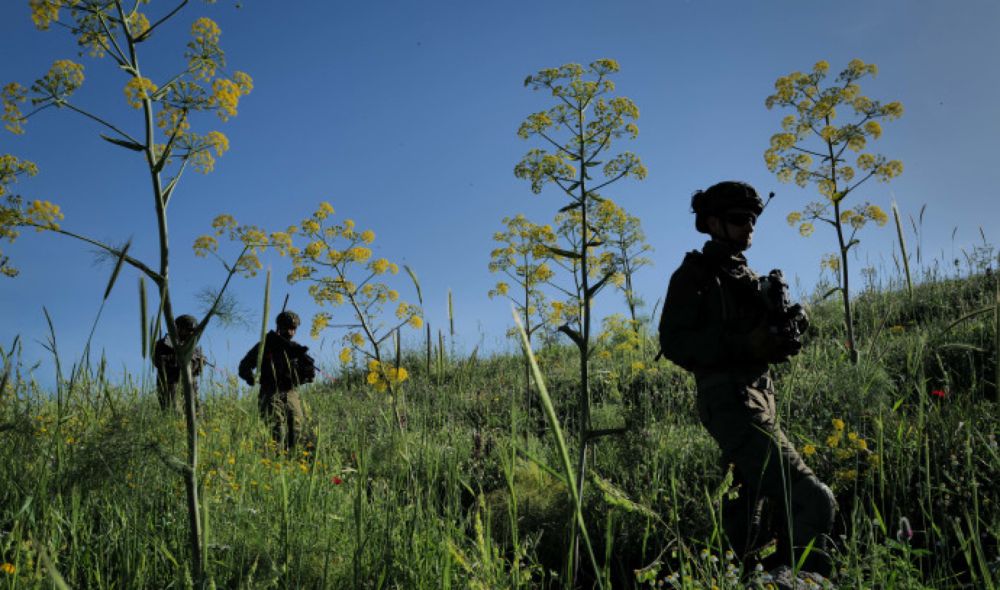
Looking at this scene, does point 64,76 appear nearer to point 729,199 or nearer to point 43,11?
point 43,11

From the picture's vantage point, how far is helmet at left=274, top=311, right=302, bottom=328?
26.3 ft

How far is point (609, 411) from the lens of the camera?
6664 mm

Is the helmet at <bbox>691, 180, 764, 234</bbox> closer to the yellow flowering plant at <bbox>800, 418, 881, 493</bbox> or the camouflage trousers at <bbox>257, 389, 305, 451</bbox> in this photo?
the yellow flowering plant at <bbox>800, 418, 881, 493</bbox>

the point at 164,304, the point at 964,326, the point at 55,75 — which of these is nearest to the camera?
the point at 164,304

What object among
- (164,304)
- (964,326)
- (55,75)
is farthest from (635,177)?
(964,326)

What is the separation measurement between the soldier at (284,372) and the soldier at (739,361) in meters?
5.34

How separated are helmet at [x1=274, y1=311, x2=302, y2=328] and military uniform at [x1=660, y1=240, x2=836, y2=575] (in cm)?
571

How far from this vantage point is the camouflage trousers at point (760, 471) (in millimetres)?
3145

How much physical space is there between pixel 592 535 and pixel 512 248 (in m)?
3.33

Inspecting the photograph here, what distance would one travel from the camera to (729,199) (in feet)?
12.4

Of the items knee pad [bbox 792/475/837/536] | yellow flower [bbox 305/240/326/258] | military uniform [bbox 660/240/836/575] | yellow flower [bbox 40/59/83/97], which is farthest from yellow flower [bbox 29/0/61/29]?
knee pad [bbox 792/475/837/536]

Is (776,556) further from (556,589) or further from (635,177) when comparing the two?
(635,177)

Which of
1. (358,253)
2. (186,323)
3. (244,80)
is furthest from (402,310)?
(186,323)

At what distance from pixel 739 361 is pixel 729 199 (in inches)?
39.6
